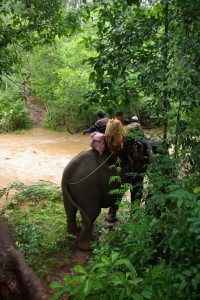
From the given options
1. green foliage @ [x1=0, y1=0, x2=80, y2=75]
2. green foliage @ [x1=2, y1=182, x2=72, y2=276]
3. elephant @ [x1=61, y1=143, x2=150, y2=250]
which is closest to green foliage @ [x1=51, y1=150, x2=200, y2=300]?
elephant @ [x1=61, y1=143, x2=150, y2=250]

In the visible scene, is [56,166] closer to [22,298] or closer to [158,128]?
[158,128]

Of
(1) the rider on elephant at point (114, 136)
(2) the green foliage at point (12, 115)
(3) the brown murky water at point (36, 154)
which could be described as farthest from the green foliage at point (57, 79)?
(1) the rider on elephant at point (114, 136)

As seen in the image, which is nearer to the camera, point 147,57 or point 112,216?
point 147,57

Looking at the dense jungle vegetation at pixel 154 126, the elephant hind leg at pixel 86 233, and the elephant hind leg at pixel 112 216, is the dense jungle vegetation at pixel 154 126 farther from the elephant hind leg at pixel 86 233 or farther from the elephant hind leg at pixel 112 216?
the elephant hind leg at pixel 112 216

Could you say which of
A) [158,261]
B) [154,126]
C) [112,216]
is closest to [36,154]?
[112,216]

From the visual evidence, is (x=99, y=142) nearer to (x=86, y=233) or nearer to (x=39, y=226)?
(x=86, y=233)

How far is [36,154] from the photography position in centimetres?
1254

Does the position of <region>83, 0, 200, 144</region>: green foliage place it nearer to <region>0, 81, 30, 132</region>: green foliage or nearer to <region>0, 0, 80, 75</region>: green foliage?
<region>0, 0, 80, 75</region>: green foliage

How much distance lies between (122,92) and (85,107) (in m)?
0.45

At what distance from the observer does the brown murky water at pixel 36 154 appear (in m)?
9.05

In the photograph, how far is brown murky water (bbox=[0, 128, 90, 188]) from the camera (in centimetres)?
905

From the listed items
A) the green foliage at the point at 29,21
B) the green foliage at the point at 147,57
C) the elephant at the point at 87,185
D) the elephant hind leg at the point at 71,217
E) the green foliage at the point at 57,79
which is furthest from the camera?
the green foliage at the point at 57,79

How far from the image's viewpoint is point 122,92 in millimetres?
3355

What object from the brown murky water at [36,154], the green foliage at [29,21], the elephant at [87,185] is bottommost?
the brown murky water at [36,154]
